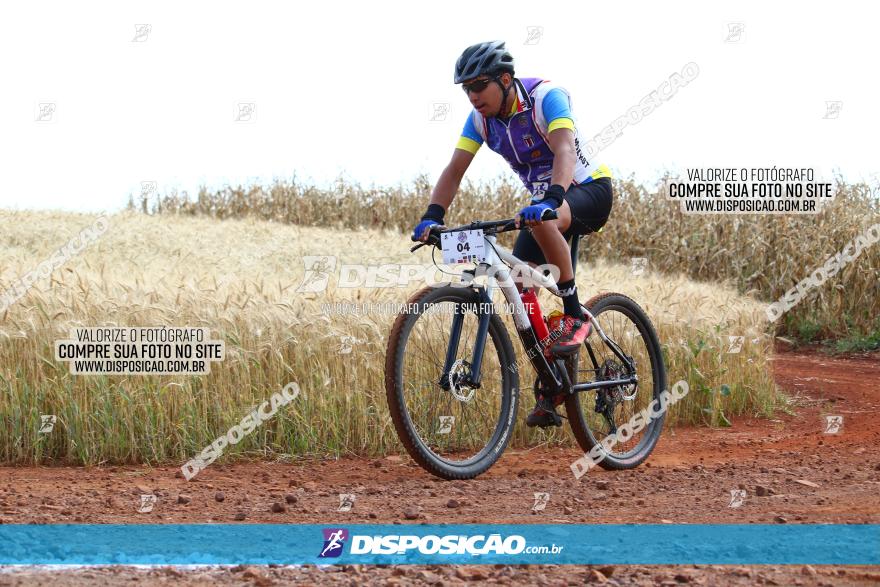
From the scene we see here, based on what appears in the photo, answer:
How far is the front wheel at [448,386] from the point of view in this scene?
240 inches

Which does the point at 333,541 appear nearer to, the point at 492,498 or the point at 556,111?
the point at 492,498

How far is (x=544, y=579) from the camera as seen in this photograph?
4.38 meters

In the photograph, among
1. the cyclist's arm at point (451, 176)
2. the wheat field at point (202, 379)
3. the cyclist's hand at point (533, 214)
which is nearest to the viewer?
the cyclist's hand at point (533, 214)

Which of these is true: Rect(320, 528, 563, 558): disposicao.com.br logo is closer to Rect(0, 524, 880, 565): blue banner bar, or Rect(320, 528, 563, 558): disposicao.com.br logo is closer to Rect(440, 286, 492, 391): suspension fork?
Rect(0, 524, 880, 565): blue banner bar

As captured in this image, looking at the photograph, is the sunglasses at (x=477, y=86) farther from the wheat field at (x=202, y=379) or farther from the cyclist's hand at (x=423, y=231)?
the wheat field at (x=202, y=379)

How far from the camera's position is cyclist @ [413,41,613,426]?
20.6ft

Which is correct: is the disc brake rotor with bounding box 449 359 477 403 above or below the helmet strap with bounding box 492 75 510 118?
below

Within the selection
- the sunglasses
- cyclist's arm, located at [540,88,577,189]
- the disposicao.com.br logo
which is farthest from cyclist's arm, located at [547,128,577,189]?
the disposicao.com.br logo

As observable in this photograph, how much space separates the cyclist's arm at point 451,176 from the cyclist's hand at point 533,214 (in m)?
0.80

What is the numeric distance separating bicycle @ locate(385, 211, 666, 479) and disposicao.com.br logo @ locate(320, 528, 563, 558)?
44.4 inches

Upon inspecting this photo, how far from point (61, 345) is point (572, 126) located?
4.60m

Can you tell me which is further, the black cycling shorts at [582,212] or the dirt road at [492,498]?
the black cycling shorts at [582,212]

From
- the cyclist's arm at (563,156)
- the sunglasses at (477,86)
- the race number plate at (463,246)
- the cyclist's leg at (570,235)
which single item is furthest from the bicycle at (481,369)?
the sunglasses at (477,86)

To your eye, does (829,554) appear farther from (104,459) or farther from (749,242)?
(749,242)
